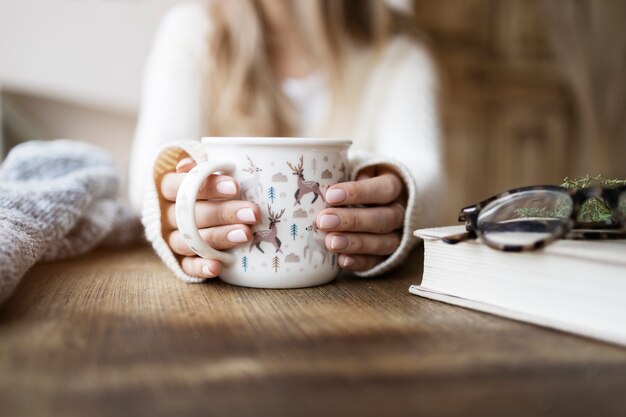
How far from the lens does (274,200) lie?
49 cm

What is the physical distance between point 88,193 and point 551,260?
0.51 meters

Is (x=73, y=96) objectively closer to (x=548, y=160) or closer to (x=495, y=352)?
(x=495, y=352)

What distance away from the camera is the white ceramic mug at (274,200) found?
478 mm

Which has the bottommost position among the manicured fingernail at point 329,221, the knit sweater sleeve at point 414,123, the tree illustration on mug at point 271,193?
the manicured fingernail at point 329,221

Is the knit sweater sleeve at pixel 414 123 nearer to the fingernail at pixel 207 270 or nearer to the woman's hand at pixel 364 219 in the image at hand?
the woman's hand at pixel 364 219

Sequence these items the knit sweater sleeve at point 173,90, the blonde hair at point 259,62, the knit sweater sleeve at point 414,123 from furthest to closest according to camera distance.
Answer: the blonde hair at point 259,62 → the knit sweater sleeve at point 173,90 → the knit sweater sleeve at point 414,123

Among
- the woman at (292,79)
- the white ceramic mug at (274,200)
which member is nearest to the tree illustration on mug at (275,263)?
the white ceramic mug at (274,200)

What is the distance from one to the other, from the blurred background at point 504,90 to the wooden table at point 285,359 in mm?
1081

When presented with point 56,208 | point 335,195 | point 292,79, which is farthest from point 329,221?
point 292,79

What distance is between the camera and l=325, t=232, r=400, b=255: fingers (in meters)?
0.51

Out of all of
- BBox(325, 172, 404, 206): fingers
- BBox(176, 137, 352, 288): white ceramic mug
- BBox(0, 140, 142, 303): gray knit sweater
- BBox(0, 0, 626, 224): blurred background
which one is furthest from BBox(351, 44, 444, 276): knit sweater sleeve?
BBox(0, 0, 626, 224): blurred background

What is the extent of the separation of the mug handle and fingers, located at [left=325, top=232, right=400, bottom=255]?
0.37ft

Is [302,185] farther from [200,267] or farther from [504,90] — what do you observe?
[504,90]

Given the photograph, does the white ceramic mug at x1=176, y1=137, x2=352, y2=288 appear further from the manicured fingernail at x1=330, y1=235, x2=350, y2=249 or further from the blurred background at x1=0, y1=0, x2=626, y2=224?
the blurred background at x1=0, y1=0, x2=626, y2=224
